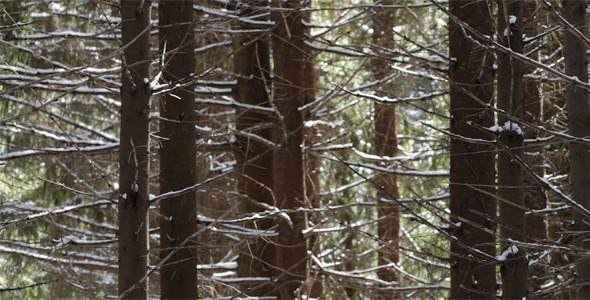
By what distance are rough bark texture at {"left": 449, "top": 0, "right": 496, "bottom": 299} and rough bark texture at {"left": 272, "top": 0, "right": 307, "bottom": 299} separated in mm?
2418

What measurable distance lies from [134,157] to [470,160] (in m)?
2.78

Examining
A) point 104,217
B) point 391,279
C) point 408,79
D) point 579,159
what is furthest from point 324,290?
point 579,159

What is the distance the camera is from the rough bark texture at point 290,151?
8.28 m

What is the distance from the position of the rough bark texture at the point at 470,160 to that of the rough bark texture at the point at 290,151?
7.93ft

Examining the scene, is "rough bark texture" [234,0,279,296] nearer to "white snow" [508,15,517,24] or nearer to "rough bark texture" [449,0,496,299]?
"rough bark texture" [449,0,496,299]

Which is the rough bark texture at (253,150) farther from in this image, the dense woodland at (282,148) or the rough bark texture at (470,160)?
the rough bark texture at (470,160)

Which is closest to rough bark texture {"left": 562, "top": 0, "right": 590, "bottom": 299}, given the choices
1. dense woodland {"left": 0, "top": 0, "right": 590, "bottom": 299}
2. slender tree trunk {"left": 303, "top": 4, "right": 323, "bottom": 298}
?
dense woodland {"left": 0, "top": 0, "right": 590, "bottom": 299}

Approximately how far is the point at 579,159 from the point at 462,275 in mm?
1595

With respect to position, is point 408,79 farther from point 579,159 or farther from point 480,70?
point 579,159

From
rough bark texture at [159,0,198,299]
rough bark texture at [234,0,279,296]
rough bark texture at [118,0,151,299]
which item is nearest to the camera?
rough bark texture at [118,0,151,299]

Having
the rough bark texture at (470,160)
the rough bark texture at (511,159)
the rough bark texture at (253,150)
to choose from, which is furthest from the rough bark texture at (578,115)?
the rough bark texture at (253,150)

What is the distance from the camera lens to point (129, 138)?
4488 mm

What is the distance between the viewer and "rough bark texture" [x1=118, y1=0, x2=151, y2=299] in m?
4.41

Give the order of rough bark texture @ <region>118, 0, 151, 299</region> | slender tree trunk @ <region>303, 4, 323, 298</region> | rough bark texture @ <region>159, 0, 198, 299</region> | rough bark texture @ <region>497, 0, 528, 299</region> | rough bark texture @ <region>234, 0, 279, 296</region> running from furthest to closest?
slender tree trunk @ <region>303, 4, 323, 298</region>
rough bark texture @ <region>234, 0, 279, 296</region>
rough bark texture @ <region>159, 0, 198, 299</region>
rough bark texture @ <region>497, 0, 528, 299</region>
rough bark texture @ <region>118, 0, 151, 299</region>
